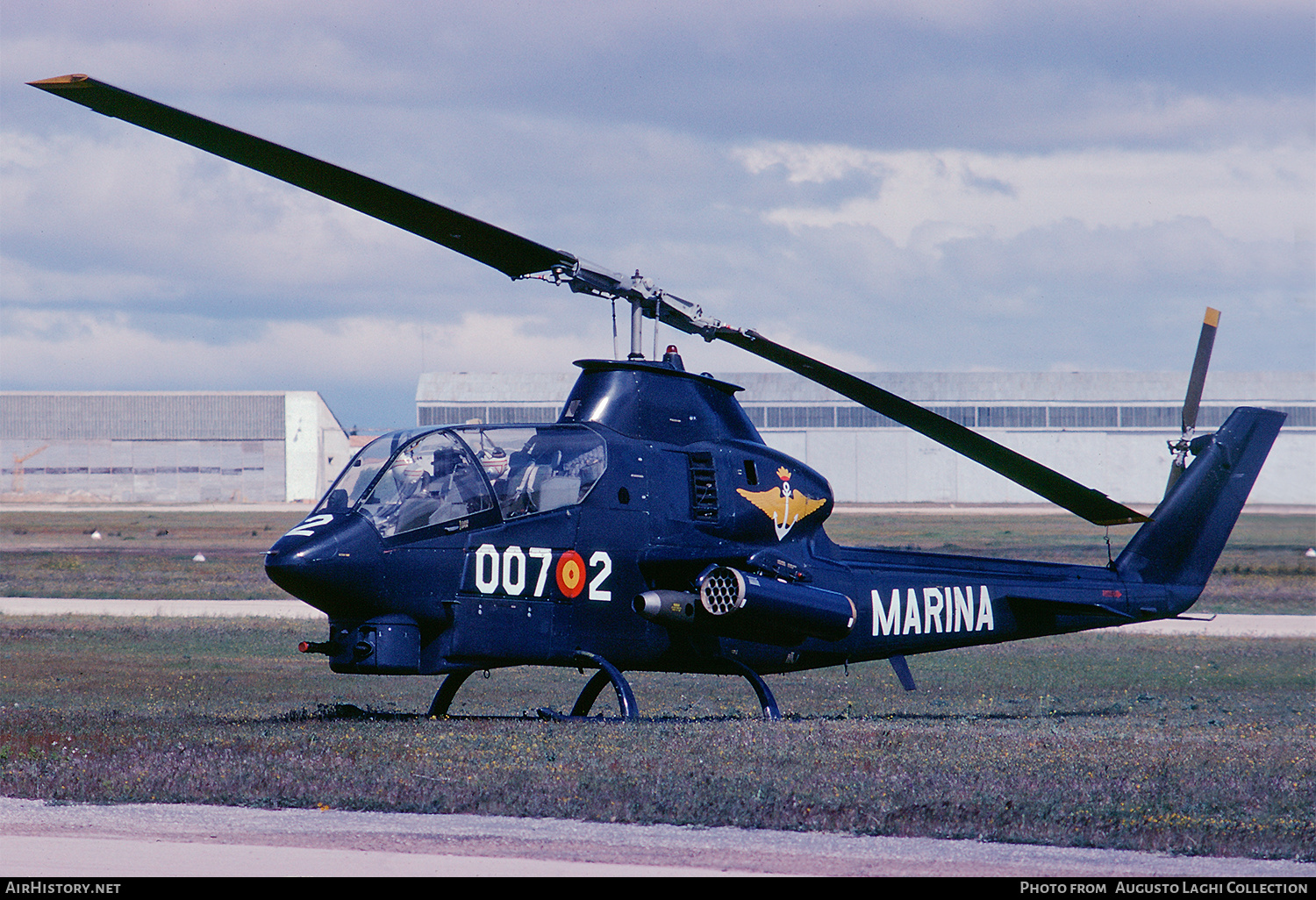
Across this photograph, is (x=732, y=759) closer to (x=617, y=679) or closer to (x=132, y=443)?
(x=617, y=679)

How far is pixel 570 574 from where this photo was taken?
13.1 m

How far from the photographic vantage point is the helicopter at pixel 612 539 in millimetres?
12008

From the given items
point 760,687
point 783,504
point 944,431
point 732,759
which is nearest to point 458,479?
point 732,759

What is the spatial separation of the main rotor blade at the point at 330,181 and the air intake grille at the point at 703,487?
109 inches

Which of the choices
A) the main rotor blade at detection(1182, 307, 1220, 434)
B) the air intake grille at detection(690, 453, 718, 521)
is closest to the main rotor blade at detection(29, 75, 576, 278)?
the air intake grille at detection(690, 453, 718, 521)

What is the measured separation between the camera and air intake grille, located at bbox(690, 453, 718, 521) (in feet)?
46.0

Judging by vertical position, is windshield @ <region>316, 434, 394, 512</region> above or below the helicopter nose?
above

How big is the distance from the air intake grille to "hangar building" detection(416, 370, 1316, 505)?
75966 millimetres

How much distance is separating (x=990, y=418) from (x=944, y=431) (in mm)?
80699

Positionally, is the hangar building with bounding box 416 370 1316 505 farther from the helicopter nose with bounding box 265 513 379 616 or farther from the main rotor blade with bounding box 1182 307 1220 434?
the helicopter nose with bounding box 265 513 379 616

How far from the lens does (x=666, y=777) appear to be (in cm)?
1034

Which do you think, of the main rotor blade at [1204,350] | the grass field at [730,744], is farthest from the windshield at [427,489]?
the main rotor blade at [1204,350]
